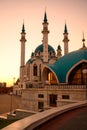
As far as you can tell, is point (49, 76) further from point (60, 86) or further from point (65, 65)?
point (60, 86)

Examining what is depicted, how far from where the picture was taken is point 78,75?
28.5m

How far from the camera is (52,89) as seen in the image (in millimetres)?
24812

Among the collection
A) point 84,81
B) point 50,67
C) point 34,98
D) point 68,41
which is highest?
point 68,41

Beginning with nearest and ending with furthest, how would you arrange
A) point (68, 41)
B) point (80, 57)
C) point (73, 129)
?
point (73, 129) < point (80, 57) < point (68, 41)

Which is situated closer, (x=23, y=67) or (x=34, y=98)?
(x=34, y=98)

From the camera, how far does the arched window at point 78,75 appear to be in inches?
1095

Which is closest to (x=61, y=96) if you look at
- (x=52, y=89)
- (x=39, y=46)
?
(x=52, y=89)

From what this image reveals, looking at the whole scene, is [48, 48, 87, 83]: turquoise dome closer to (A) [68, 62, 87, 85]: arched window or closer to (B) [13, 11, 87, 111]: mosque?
(B) [13, 11, 87, 111]: mosque

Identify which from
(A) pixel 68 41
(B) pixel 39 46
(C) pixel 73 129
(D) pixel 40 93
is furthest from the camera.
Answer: (B) pixel 39 46

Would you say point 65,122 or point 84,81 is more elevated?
point 84,81

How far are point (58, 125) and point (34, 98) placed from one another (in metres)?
22.1

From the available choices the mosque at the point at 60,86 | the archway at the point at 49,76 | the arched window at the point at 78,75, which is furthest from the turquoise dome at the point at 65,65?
the archway at the point at 49,76

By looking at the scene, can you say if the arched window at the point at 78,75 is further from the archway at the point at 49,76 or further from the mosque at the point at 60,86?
the archway at the point at 49,76

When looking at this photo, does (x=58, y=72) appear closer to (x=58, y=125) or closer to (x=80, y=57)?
(x=80, y=57)
